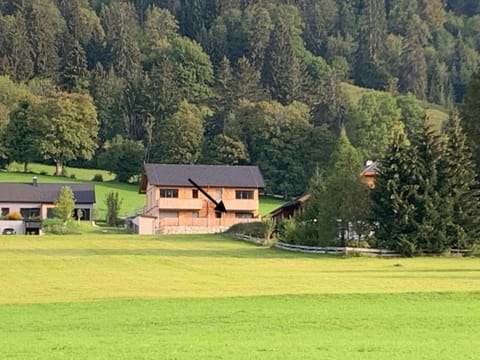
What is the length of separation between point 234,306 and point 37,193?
208 ft

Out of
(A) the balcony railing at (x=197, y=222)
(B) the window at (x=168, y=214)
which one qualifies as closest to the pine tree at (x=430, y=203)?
(A) the balcony railing at (x=197, y=222)

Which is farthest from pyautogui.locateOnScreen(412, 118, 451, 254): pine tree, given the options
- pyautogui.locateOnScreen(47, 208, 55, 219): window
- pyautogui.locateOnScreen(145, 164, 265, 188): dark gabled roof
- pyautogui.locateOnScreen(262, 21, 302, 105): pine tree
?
pyautogui.locateOnScreen(262, 21, 302, 105): pine tree

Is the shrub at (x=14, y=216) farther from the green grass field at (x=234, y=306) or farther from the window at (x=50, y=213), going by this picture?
the green grass field at (x=234, y=306)

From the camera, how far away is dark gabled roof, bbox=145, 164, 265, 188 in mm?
82500

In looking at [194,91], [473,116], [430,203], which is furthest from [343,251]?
[194,91]

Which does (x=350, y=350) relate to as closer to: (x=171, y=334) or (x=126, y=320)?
(x=171, y=334)

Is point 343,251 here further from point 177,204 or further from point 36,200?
point 36,200

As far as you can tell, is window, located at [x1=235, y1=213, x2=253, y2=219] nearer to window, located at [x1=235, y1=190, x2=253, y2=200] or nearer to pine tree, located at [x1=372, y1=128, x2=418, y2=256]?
window, located at [x1=235, y1=190, x2=253, y2=200]

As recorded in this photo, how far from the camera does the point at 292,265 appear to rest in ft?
150

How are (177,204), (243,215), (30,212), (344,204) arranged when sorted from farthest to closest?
(30,212)
(243,215)
(177,204)
(344,204)

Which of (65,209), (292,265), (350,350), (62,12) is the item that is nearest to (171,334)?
(350,350)

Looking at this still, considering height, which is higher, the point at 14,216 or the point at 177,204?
the point at 177,204

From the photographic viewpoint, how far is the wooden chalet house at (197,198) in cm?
8094

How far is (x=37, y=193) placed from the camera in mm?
87875
